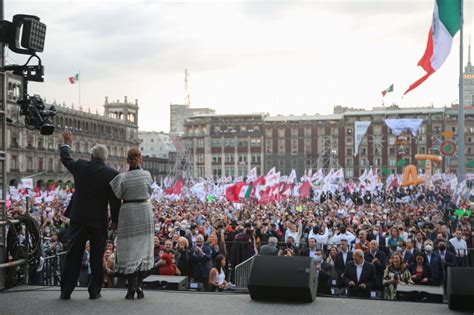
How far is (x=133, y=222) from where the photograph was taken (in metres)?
6.31

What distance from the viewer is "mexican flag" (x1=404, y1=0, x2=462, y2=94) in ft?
69.2

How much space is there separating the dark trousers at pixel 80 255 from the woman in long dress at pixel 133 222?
0.68ft

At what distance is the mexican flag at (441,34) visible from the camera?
2108 centimetres

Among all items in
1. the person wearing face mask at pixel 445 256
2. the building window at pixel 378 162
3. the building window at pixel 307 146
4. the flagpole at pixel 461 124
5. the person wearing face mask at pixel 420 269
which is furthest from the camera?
the building window at pixel 307 146

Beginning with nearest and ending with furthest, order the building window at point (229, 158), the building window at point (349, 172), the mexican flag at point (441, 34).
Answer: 1. the mexican flag at point (441, 34)
2. the building window at point (349, 172)
3. the building window at point (229, 158)

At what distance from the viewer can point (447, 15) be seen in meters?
21.7

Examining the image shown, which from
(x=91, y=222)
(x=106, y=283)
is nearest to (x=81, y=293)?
(x=91, y=222)

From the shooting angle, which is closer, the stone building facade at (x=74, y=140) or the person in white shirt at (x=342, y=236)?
the person in white shirt at (x=342, y=236)

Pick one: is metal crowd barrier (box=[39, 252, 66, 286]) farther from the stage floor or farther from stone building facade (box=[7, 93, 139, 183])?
stone building facade (box=[7, 93, 139, 183])

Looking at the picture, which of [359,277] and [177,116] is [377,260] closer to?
[359,277]

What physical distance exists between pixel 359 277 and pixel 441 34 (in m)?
15.0

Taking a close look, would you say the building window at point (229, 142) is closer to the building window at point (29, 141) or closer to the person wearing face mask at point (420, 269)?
the building window at point (29, 141)

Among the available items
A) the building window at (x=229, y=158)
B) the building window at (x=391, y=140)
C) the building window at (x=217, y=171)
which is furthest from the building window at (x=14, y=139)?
the building window at (x=391, y=140)

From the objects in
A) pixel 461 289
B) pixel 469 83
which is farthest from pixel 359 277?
pixel 469 83
